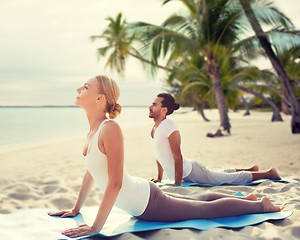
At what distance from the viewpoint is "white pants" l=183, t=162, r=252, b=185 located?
354 cm

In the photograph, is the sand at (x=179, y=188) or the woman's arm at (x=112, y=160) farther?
the sand at (x=179, y=188)

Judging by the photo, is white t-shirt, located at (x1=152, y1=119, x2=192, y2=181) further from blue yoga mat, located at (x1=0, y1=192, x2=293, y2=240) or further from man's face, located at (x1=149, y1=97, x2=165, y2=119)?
blue yoga mat, located at (x1=0, y1=192, x2=293, y2=240)

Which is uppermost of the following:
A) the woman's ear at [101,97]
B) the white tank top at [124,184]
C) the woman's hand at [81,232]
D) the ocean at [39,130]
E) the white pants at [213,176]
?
the woman's ear at [101,97]

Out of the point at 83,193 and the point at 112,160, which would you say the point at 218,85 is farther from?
the point at 112,160

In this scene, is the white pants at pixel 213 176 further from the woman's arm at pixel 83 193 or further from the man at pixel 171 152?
the woman's arm at pixel 83 193

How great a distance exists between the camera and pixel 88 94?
1.93 metres

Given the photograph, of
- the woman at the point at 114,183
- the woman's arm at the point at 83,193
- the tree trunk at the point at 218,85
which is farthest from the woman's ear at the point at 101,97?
the tree trunk at the point at 218,85

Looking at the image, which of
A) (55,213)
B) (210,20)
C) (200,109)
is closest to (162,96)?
(55,213)

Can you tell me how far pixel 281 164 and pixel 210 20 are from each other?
25.1 feet

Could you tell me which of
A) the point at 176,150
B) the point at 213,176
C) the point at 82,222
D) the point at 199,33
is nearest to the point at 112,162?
the point at 82,222

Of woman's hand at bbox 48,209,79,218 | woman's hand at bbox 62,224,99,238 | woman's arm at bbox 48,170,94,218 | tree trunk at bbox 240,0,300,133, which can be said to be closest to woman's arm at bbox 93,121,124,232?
woman's hand at bbox 62,224,99,238

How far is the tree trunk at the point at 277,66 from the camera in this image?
31.3ft

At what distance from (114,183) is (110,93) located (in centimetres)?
61

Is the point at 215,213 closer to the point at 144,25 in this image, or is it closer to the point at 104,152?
the point at 104,152
